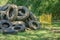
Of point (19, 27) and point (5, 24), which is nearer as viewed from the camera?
point (19, 27)

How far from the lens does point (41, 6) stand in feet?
37.9

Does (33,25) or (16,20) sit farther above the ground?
(16,20)

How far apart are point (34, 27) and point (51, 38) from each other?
1924 millimetres

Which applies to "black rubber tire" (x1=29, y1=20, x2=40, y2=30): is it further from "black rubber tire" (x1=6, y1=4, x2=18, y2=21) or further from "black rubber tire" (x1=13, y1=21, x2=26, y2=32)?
"black rubber tire" (x1=6, y1=4, x2=18, y2=21)

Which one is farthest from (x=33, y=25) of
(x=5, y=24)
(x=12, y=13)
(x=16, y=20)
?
(x=5, y=24)

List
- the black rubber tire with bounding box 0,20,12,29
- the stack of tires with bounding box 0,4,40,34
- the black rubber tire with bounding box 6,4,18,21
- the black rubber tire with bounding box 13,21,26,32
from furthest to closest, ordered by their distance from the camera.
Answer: the black rubber tire with bounding box 6,4,18,21, the black rubber tire with bounding box 0,20,12,29, the stack of tires with bounding box 0,4,40,34, the black rubber tire with bounding box 13,21,26,32

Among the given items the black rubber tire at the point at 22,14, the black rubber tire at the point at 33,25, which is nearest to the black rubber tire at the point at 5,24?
the black rubber tire at the point at 22,14

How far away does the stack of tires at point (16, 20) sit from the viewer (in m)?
7.38

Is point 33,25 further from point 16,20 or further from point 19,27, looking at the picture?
point 19,27

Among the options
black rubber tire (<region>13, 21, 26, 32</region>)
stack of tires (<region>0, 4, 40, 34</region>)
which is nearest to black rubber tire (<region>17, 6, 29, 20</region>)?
stack of tires (<region>0, 4, 40, 34</region>)

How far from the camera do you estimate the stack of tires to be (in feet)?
24.2

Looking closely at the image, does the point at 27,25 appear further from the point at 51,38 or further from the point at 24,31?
the point at 51,38

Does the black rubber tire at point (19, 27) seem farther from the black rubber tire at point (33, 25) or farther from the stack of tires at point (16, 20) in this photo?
the black rubber tire at point (33, 25)

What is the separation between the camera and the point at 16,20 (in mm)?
8070
